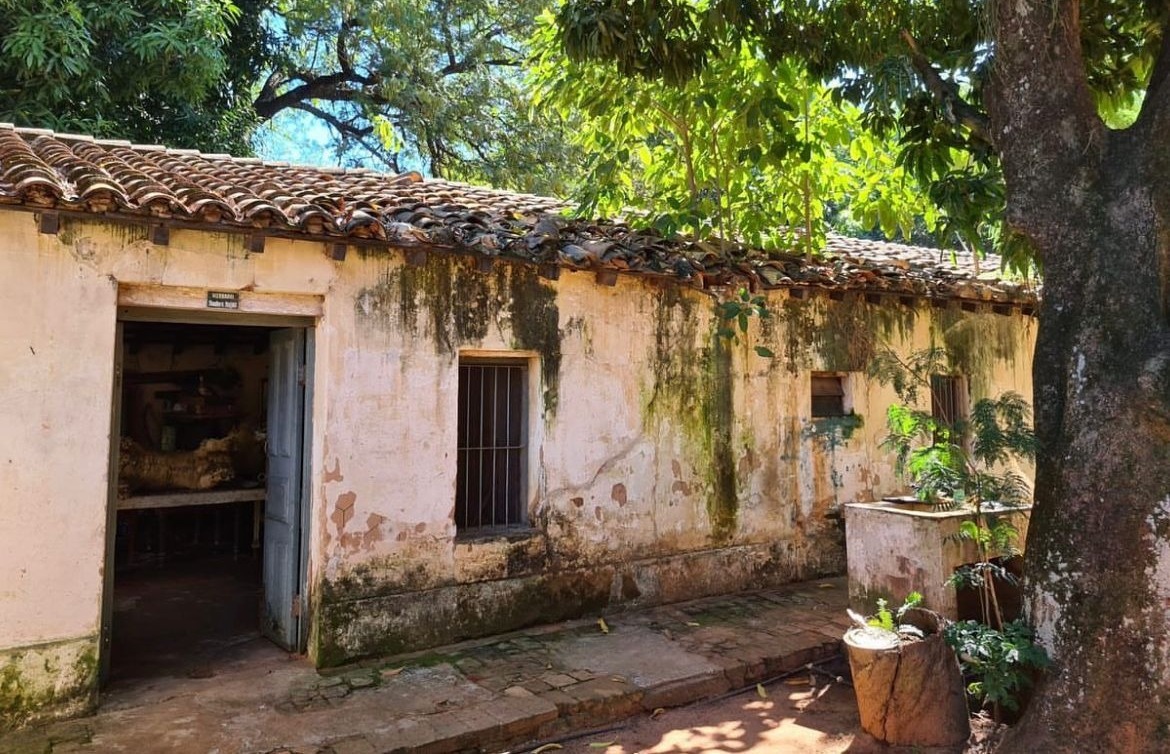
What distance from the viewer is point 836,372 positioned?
8.64 meters

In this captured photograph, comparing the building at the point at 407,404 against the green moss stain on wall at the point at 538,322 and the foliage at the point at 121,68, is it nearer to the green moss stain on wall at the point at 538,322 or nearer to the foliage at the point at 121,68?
the green moss stain on wall at the point at 538,322

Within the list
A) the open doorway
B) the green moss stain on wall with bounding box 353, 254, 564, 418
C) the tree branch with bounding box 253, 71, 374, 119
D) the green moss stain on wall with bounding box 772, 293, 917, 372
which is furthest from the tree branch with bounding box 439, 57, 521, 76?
the green moss stain on wall with bounding box 353, 254, 564, 418

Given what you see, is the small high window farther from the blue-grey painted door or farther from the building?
the blue-grey painted door

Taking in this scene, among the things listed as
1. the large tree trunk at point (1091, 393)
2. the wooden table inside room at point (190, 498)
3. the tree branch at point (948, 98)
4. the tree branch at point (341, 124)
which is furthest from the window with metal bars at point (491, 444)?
the tree branch at point (341, 124)

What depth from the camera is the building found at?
190 inches

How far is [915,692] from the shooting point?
4461mm

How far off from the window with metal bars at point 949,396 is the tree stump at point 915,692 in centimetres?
566

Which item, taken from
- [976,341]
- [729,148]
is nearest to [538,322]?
[729,148]

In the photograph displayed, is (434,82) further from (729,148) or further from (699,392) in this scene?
(699,392)

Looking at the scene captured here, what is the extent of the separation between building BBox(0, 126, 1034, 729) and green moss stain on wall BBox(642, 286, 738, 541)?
3 centimetres

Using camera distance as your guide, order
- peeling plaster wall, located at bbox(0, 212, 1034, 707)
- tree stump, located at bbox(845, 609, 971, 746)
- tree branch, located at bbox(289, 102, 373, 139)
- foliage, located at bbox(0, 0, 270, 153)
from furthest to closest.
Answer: tree branch, located at bbox(289, 102, 373, 139)
foliage, located at bbox(0, 0, 270, 153)
peeling plaster wall, located at bbox(0, 212, 1034, 707)
tree stump, located at bbox(845, 609, 971, 746)

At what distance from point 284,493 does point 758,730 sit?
4.06m

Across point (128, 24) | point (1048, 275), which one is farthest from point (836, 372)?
point (128, 24)

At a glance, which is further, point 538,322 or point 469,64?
point 469,64
